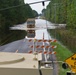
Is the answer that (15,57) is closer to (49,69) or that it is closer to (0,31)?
(49,69)

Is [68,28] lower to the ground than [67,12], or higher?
lower

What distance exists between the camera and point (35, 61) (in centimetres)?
639

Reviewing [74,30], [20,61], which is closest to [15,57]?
[20,61]

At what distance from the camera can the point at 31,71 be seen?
18.5ft

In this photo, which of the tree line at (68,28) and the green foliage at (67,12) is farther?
the green foliage at (67,12)

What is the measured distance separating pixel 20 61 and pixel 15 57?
0.93ft

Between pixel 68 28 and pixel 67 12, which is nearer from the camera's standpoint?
pixel 68 28

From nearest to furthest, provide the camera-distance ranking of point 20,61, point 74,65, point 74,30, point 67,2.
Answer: point 20,61 → point 74,65 → point 74,30 → point 67,2

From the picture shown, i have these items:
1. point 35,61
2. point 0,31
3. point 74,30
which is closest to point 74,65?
point 35,61

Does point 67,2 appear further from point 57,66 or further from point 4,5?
point 57,66

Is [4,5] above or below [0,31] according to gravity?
above

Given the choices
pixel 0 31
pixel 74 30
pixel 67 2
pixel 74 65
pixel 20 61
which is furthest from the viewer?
pixel 67 2

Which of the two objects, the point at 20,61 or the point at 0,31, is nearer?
the point at 20,61

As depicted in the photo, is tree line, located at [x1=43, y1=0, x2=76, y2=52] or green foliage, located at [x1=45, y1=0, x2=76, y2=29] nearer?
tree line, located at [x1=43, y1=0, x2=76, y2=52]
